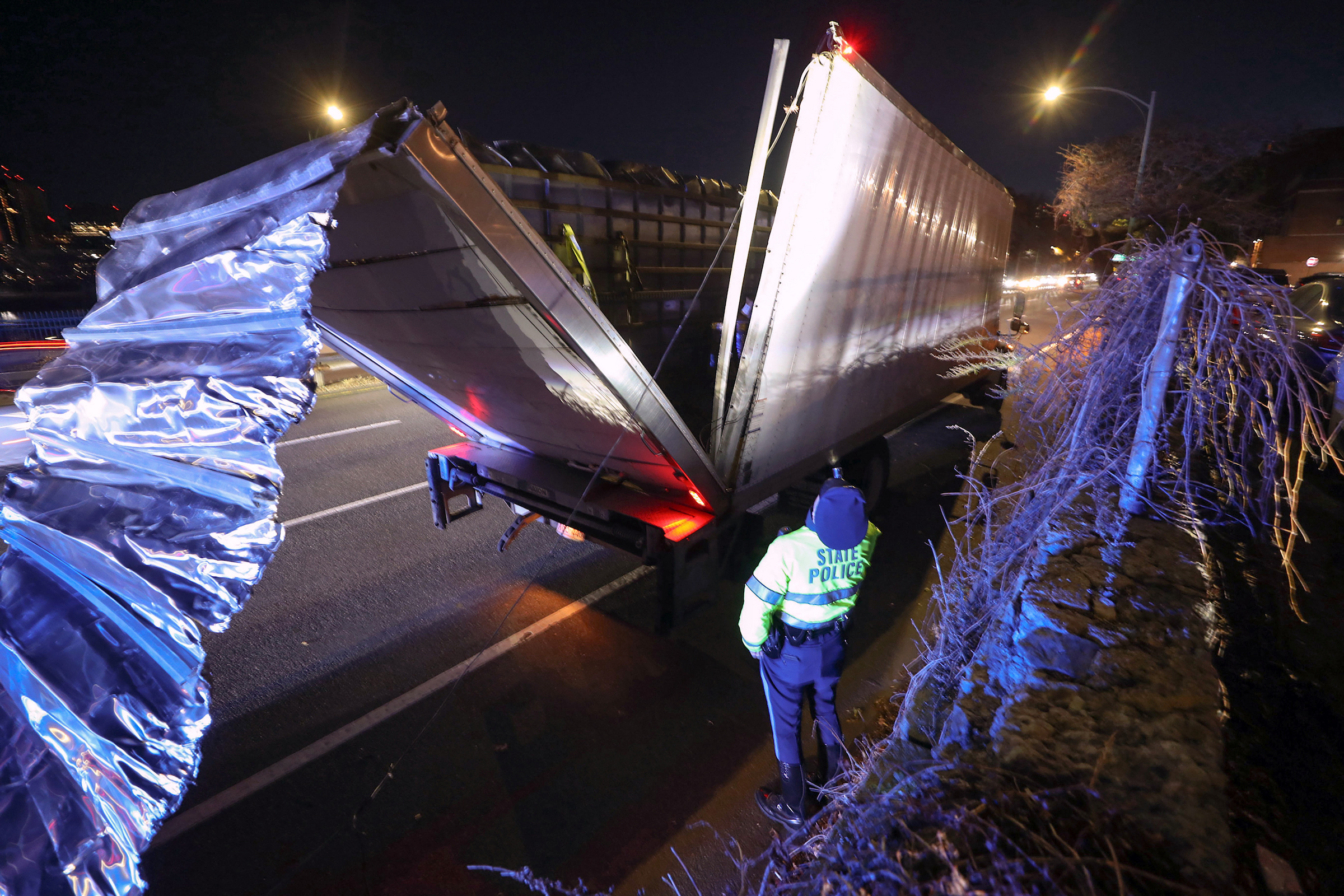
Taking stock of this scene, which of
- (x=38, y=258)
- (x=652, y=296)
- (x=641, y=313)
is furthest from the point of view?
(x=38, y=258)

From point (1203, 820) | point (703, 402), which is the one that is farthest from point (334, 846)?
point (703, 402)

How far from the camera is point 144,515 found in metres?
1.51

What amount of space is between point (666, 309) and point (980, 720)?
448 centimetres

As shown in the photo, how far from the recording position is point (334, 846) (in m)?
2.56

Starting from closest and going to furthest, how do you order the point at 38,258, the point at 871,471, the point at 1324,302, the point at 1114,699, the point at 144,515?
the point at 144,515 → the point at 1114,699 → the point at 871,471 → the point at 1324,302 → the point at 38,258

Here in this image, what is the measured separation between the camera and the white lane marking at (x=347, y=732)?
8.80 feet

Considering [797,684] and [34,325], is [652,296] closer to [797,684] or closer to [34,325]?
[797,684]

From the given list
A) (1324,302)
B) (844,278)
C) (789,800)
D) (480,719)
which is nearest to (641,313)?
(844,278)

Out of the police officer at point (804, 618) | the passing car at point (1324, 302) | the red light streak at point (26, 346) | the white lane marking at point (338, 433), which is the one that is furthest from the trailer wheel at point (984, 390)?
the red light streak at point (26, 346)

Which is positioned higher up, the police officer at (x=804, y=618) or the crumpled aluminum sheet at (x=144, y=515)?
the crumpled aluminum sheet at (x=144, y=515)

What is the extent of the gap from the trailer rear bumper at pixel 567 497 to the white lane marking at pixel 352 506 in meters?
1.85

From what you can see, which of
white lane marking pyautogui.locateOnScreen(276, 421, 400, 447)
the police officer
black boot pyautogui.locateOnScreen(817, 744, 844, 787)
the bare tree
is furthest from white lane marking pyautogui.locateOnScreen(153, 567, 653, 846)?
the bare tree

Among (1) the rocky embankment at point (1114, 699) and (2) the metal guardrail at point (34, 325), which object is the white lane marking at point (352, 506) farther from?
(2) the metal guardrail at point (34, 325)

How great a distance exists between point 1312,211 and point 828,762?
113 ft
